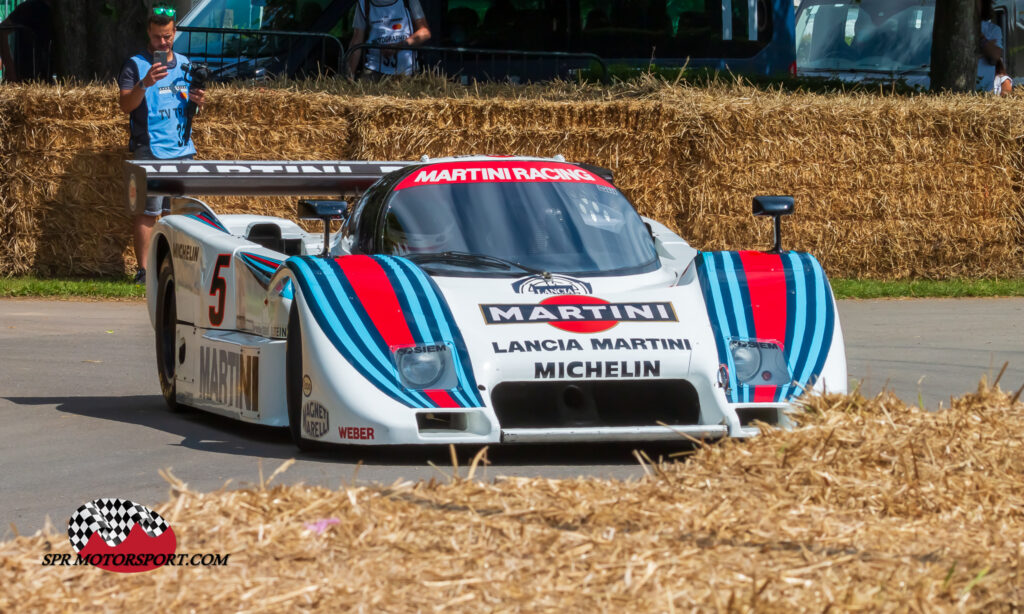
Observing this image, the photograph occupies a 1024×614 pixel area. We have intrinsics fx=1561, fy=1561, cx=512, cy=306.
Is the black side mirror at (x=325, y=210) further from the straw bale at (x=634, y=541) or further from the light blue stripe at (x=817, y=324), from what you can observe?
the straw bale at (x=634, y=541)

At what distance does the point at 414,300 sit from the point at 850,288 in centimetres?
781

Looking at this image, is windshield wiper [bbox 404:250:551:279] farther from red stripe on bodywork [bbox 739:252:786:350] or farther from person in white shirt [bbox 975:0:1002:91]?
person in white shirt [bbox 975:0:1002:91]

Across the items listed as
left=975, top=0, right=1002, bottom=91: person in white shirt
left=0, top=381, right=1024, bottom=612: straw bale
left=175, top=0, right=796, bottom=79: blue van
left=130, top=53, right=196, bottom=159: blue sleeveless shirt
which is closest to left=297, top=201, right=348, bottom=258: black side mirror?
left=0, top=381, right=1024, bottom=612: straw bale

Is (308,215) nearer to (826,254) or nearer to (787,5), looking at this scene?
(826,254)

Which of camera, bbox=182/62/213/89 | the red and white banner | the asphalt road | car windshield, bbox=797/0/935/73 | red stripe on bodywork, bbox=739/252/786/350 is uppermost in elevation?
car windshield, bbox=797/0/935/73

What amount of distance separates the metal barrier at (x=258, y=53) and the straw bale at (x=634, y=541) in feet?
35.0

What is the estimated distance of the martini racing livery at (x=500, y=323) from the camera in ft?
18.2

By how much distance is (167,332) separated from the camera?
778cm

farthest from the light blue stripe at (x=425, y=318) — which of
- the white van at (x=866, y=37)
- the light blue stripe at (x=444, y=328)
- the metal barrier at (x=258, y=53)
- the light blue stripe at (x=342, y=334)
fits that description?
the white van at (x=866, y=37)

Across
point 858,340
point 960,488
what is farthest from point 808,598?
point 858,340

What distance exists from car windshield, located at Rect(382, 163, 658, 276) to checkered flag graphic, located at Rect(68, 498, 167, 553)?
2.63 m

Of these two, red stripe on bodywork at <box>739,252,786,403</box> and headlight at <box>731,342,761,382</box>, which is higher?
red stripe on bodywork at <box>739,252,786,403</box>

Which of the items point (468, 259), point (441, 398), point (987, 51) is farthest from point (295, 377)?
point (987, 51)

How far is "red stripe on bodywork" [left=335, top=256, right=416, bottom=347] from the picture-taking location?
18.5 ft
